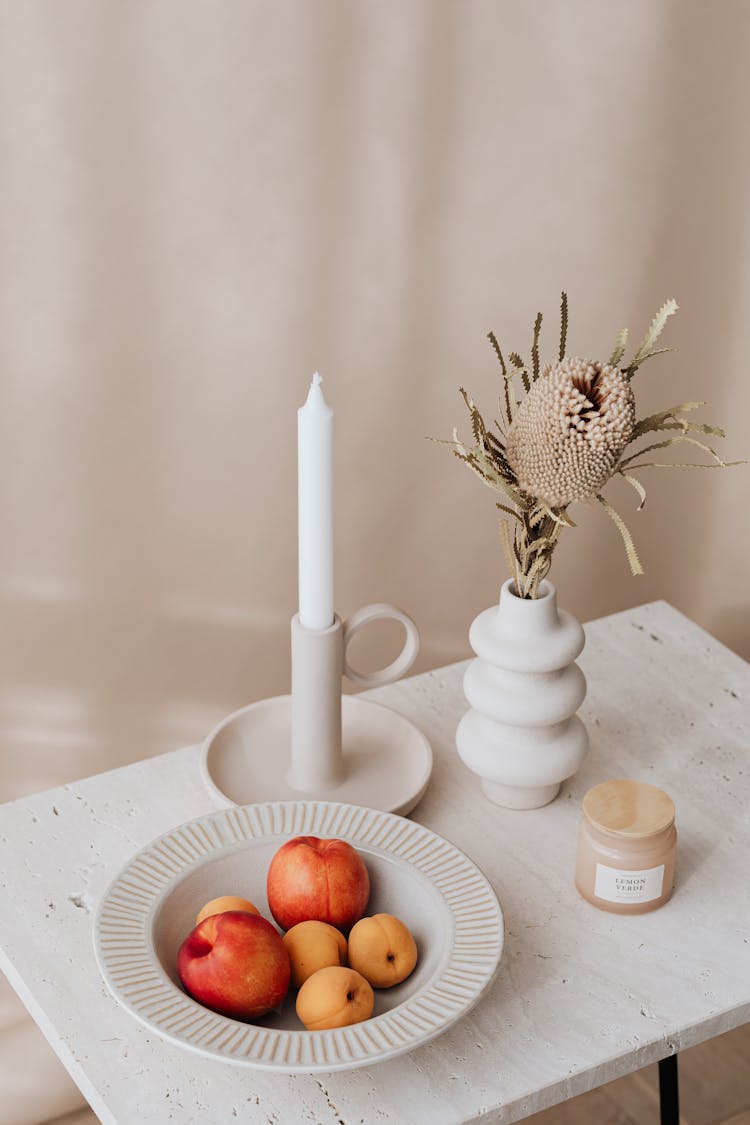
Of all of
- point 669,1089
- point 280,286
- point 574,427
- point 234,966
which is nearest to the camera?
point 234,966

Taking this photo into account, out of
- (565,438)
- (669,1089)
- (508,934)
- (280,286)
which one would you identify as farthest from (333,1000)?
(280,286)

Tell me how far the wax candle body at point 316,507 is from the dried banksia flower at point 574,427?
145 mm

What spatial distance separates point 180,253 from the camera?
139 cm

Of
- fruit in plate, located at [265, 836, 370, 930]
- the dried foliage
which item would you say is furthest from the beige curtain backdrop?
fruit in plate, located at [265, 836, 370, 930]

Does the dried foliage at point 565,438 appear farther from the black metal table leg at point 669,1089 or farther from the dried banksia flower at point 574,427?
the black metal table leg at point 669,1089

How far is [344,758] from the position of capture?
112 cm

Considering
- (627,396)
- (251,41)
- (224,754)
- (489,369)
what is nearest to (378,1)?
(251,41)

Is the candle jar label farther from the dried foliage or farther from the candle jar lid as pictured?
the dried foliage

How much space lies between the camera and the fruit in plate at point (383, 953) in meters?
0.87

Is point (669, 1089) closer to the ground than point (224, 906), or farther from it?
closer to the ground

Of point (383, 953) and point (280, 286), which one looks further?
point (280, 286)

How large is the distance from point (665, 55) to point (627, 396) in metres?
0.80

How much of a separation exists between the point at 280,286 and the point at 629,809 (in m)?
0.74

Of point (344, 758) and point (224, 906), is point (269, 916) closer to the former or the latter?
point (224, 906)
